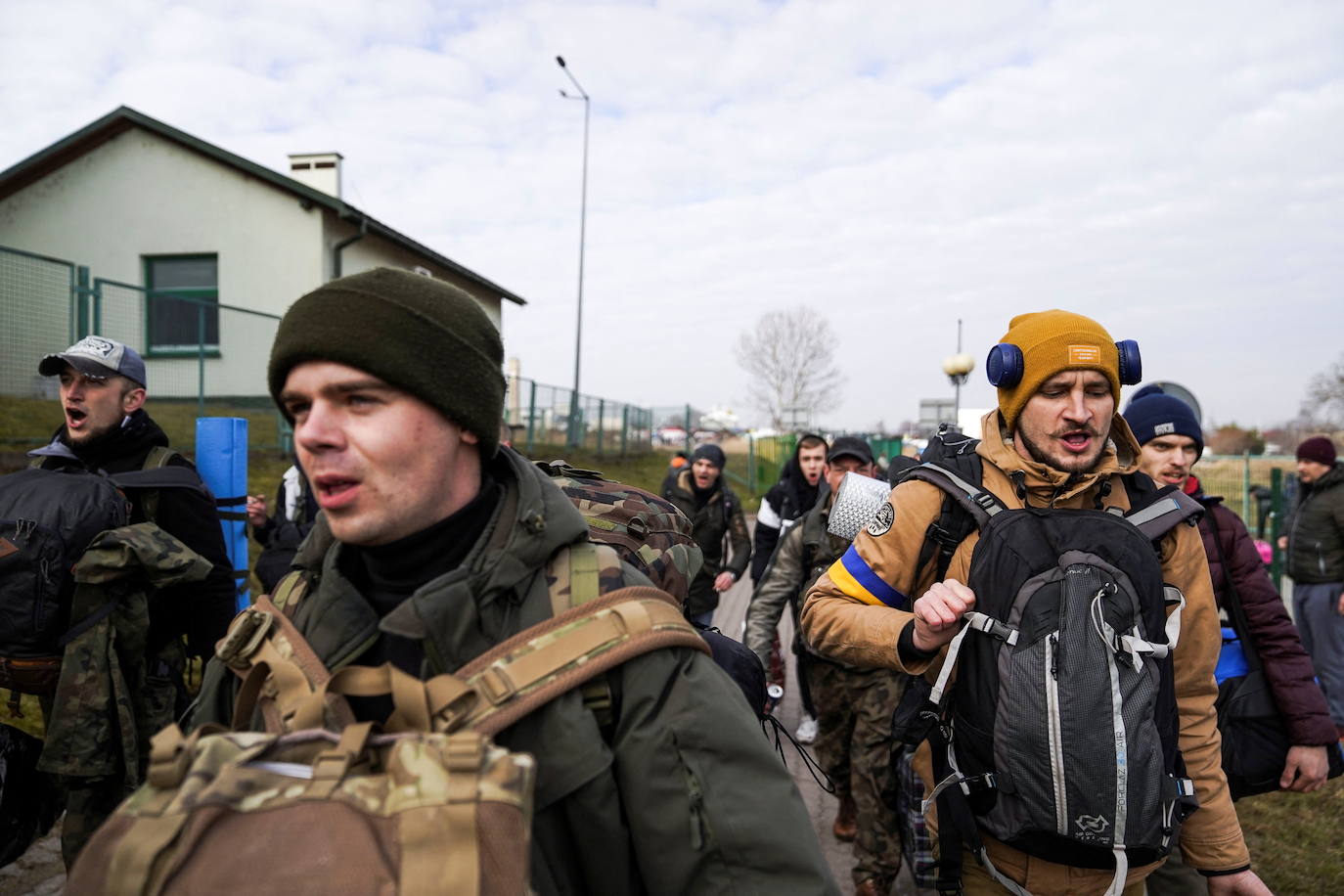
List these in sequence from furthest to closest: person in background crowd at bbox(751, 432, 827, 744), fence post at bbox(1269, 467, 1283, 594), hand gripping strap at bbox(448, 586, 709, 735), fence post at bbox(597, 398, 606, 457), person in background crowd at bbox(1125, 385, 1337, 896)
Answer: fence post at bbox(597, 398, 606, 457) → fence post at bbox(1269, 467, 1283, 594) → person in background crowd at bbox(751, 432, 827, 744) → person in background crowd at bbox(1125, 385, 1337, 896) → hand gripping strap at bbox(448, 586, 709, 735)

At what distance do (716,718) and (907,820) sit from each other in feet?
5.31

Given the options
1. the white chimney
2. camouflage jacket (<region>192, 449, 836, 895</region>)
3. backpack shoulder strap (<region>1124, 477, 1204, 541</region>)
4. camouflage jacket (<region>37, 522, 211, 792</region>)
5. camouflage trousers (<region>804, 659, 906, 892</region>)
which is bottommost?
camouflage trousers (<region>804, 659, 906, 892</region>)

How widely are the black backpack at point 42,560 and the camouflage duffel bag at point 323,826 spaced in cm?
256

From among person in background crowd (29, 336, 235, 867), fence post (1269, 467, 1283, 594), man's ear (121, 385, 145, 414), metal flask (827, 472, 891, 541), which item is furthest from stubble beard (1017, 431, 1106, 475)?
fence post (1269, 467, 1283, 594)

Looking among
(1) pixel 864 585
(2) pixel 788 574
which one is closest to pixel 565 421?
(2) pixel 788 574

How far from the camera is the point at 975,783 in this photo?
211 centimetres

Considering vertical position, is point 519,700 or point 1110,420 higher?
point 1110,420

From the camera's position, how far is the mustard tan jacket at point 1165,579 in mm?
2256

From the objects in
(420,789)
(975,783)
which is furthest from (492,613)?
(975,783)

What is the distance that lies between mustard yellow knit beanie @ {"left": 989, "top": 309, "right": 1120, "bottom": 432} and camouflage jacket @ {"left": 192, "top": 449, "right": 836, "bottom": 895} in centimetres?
146

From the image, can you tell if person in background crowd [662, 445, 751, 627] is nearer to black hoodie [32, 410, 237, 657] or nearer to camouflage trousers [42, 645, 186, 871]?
black hoodie [32, 410, 237, 657]

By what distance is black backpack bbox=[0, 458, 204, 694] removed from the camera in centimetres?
301

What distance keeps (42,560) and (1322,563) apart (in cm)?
807

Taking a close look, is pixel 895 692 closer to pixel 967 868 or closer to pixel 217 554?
pixel 967 868
